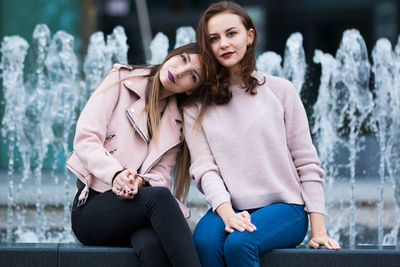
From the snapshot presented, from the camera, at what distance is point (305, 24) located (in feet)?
27.6

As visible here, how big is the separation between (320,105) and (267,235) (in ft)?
6.15

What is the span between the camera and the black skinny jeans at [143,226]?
2030 millimetres

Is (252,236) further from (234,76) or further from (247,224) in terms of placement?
(234,76)

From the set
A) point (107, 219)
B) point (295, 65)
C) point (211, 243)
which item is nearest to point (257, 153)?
point (211, 243)

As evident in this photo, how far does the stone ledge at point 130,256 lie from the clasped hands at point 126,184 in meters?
0.21

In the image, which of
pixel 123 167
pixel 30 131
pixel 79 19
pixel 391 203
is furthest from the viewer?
pixel 79 19

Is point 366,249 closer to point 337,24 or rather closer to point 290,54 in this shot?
point 290,54

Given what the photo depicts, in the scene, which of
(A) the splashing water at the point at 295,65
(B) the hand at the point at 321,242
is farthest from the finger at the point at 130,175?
(A) the splashing water at the point at 295,65

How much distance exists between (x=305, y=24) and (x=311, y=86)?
187 inches

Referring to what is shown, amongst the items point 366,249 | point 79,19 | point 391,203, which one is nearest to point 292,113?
point 366,249

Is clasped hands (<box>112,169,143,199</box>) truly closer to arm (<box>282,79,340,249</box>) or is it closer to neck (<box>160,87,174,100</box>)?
neck (<box>160,87,174,100</box>)

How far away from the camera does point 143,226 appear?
7.09 ft

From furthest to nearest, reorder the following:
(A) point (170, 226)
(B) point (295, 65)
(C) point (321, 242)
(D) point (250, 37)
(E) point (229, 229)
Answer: (B) point (295, 65) → (D) point (250, 37) → (C) point (321, 242) → (E) point (229, 229) → (A) point (170, 226)

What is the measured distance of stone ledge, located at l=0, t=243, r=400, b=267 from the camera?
2201mm
